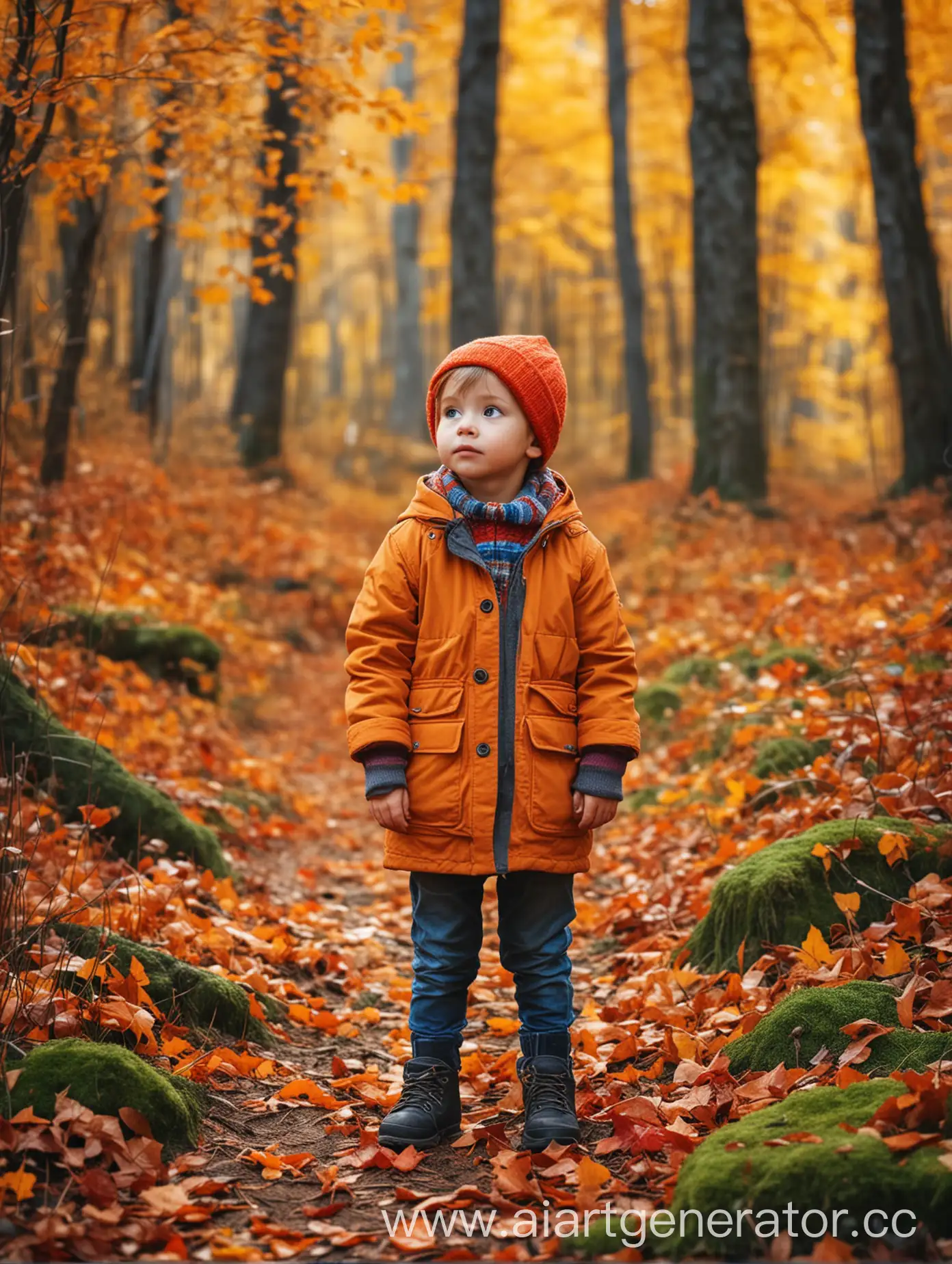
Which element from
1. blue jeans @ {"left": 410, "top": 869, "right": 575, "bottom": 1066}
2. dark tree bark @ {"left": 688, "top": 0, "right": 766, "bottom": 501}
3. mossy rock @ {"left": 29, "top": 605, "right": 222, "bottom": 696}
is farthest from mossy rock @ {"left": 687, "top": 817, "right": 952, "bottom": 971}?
dark tree bark @ {"left": 688, "top": 0, "right": 766, "bottom": 501}

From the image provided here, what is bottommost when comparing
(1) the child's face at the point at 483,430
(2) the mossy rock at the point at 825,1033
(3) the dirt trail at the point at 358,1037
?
(3) the dirt trail at the point at 358,1037

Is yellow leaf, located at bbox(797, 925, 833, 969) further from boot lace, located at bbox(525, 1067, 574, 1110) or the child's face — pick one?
the child's face

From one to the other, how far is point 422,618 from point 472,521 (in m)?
0.34

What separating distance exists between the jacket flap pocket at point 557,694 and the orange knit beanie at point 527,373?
2.17 feet

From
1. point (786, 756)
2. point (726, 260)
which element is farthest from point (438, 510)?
point (726, 260)

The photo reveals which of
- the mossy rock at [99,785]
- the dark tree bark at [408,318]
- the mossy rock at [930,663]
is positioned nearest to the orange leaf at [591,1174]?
the mossy rock at [99,785]

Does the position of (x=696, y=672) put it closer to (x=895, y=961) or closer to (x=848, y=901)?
(x=848, y=901)

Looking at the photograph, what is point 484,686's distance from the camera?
3201 mm

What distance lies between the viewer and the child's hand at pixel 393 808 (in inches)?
123

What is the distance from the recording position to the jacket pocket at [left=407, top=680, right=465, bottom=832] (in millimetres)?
3148

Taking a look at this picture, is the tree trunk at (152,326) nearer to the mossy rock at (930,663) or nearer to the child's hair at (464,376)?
the mossy rock at (930,663)

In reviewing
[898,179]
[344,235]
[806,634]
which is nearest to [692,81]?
[898,179]

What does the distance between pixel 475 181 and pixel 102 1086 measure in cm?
1219

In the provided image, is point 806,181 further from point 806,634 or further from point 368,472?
point 806,634
